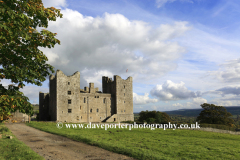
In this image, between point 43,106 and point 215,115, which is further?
point 215,115

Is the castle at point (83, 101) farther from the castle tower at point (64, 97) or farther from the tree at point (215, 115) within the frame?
the tree at point (215, 115)

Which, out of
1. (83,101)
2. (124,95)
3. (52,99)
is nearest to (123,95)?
(124,95)

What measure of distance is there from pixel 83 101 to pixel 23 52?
54.8m

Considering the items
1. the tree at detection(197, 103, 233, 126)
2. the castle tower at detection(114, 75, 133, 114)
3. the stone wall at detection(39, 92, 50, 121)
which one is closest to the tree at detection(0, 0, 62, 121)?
the stone wall at detection(39, 92, 50, 121)

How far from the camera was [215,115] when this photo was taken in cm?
6750

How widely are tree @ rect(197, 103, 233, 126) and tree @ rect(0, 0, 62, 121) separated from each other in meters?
69.9

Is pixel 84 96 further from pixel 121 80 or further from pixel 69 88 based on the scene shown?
pixel 121 80

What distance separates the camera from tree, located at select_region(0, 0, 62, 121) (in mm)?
9625

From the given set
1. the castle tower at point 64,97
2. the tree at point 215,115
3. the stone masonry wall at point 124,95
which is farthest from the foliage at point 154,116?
the castle tower at point 64,97

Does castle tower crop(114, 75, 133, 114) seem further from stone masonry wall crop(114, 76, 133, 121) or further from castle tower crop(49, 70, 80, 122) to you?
castle tower crop(49, 70, 80, 122)

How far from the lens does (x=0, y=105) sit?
9.74 meters

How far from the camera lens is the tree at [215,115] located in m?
66.1

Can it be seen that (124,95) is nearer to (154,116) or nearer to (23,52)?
(154,116)

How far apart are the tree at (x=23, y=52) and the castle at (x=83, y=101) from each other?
49.0m
